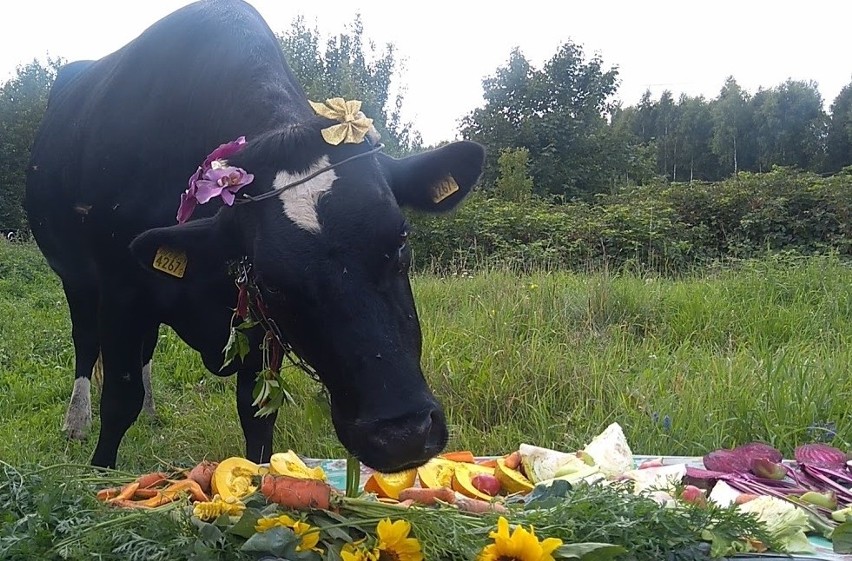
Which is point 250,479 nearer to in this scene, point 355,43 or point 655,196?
point 655,196

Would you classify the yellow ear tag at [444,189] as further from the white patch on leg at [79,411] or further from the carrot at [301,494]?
the white patch on leg at [79,411]

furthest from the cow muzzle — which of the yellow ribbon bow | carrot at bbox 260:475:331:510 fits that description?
the yellow ribbon bow

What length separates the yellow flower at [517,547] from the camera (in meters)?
1.60

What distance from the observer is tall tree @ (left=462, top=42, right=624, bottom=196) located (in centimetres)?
2345

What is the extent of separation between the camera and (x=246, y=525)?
177 cm

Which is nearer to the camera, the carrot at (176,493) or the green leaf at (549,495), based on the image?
the green leaf at (549,495)

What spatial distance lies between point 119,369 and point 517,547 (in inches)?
81.8

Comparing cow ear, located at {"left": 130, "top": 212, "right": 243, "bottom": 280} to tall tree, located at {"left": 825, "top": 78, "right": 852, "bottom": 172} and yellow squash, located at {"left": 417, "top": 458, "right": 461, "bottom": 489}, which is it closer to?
yellow squash, located at {"left": 417, "top": 458, "right": 461, "bottom": 489}

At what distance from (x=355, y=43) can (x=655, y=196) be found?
7.85 m

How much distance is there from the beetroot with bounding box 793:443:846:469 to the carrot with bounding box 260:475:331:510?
161 centimetres

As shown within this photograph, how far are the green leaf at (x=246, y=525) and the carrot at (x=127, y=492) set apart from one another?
0.52m

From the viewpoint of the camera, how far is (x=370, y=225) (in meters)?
1.87

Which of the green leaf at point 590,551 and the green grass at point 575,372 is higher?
the green leaf at point 590,551

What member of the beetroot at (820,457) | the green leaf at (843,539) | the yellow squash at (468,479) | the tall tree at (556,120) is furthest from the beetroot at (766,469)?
the tall tree at (556,120)
